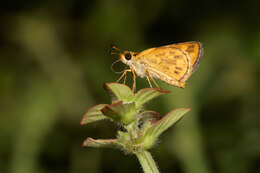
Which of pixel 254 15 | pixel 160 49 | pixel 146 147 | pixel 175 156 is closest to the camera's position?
pixel 146 147

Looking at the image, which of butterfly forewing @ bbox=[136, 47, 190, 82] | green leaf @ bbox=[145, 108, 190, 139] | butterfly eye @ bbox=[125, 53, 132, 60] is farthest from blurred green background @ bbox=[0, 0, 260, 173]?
green leaf @ bbox=[145, 108, 190, 139]

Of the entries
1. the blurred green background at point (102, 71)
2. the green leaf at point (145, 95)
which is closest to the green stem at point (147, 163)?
the green leaf at point (145, 95)

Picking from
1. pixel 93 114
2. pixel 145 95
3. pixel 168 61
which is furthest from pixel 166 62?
pixel 93 114

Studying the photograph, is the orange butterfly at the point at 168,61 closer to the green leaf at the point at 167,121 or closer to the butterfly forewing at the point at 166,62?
the butterfly forewing at the point at 166,62

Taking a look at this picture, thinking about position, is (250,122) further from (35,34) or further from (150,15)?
(35,34)

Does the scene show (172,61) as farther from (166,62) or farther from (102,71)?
(102,71)

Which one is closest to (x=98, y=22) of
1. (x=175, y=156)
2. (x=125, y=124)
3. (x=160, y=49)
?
(x=175, y=156)
